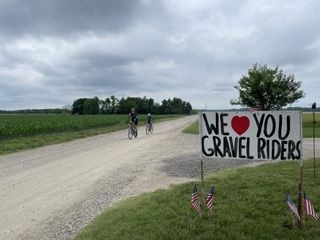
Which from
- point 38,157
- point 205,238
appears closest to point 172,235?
point 205,238

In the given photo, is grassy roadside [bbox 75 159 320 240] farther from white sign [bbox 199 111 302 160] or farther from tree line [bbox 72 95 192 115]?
tree line [bbox 72 95 192 115]

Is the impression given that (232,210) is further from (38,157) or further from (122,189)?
(38,157)

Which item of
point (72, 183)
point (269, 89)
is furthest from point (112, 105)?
point (72, 183)

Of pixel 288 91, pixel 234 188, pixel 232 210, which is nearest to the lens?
pixel 232 210

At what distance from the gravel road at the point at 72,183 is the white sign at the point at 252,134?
240 cm

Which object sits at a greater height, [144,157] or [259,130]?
[259,130]

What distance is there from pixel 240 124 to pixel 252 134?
0.71ft

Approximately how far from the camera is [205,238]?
4.88m

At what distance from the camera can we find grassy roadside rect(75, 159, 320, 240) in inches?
198

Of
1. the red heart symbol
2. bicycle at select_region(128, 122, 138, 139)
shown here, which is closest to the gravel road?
the red heart symbol

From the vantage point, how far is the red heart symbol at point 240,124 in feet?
18.4

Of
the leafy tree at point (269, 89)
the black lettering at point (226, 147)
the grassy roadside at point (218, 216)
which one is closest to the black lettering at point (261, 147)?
the black lettering at point (226, 147)

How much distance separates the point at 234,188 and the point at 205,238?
2.67 metres

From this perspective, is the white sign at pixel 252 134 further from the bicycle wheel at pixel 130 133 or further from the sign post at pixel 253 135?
the bicycle wheel at pixel 130 133
